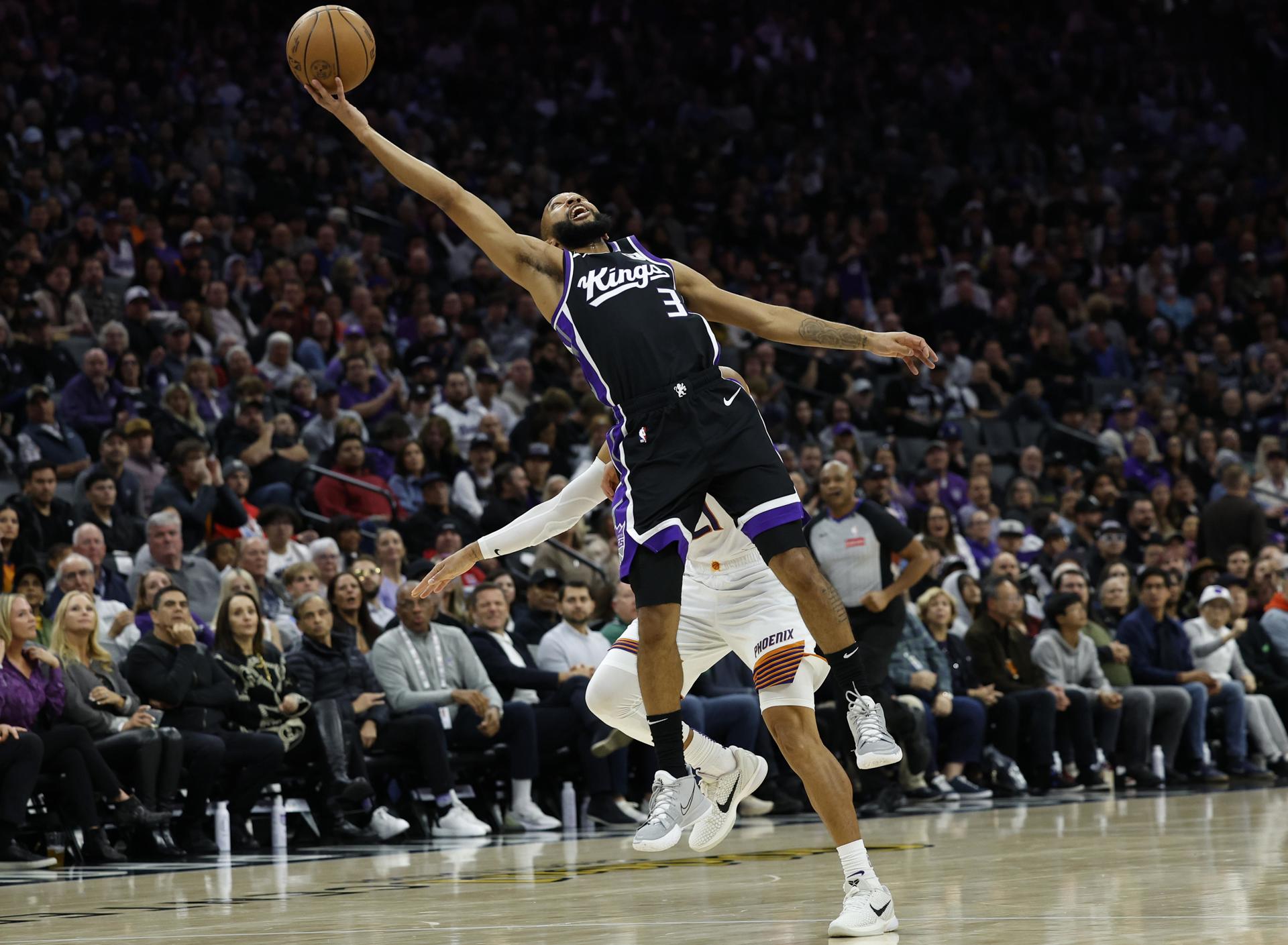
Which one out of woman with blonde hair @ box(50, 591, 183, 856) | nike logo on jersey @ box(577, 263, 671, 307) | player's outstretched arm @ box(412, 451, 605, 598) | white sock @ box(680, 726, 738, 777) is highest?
nike logo on jersey @ box(577, 263, 671, 307)

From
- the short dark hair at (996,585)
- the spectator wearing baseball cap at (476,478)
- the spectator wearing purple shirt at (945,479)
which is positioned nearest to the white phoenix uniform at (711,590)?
the short dark hair at (996,585)

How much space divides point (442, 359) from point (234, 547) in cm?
486

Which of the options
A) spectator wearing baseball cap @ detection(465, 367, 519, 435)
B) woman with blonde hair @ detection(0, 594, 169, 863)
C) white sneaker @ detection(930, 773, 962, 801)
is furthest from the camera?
spectator wearing baseball cap @ detection(465, 367, 519, 435)

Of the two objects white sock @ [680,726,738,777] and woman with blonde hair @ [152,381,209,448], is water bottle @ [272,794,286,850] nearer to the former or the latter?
woman with blonde hair @ [152,381,209,448]

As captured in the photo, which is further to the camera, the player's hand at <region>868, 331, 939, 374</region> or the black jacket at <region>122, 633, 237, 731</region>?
the black jacket at <region>122, 633, 237, 731</region>

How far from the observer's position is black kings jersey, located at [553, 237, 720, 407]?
5.53 meters

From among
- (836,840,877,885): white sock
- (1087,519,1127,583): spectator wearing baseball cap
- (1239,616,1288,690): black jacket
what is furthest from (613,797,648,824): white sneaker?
(1239,616,1288,690): black jacket

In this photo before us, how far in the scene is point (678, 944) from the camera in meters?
4.95

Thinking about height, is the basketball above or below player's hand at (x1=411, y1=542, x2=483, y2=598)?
above

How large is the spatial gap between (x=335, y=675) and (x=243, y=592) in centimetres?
72

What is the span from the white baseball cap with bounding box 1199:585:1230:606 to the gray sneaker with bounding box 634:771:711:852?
361 inches

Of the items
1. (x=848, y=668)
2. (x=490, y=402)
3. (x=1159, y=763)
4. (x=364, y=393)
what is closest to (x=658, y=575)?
(x=848, y=668)

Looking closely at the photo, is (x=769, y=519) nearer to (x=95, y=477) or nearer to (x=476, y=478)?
(x=95, y=477)

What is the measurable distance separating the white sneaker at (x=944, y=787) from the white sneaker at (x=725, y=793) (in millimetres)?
5732
